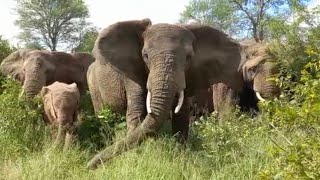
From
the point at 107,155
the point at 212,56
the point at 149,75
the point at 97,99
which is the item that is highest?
the point at 212,56

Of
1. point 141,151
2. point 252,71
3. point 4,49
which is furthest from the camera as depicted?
point 4,49

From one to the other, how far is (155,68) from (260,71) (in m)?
5.66

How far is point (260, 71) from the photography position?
507 inches

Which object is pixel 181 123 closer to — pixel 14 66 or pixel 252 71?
pixel 252 71

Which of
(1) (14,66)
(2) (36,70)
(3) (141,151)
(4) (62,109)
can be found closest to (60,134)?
(4) (62,109)

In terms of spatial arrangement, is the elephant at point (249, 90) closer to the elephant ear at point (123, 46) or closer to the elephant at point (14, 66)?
the elephant ear at point (123, 46)

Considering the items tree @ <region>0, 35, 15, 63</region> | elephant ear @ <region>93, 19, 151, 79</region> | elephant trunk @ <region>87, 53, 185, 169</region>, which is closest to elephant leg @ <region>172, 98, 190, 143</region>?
elephant ear @ <region>93, 19, 151, 79</region>

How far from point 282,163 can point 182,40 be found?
12.8 feet

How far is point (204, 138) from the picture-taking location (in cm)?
805

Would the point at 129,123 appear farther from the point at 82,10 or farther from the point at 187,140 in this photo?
the point at 82,10

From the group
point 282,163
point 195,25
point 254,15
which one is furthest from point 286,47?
point 254,15

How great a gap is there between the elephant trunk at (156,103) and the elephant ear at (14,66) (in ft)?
25.0

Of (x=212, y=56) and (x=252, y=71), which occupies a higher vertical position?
(x=212, y=56)

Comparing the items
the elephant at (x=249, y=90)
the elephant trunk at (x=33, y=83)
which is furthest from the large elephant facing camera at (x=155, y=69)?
the elephant at (x=249, y=90)
